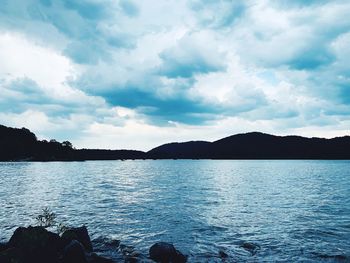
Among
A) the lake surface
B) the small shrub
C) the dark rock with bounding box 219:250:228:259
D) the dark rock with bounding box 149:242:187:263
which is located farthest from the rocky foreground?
the small shrub

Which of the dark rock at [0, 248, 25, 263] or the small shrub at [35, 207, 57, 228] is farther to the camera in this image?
the small shrub at [35, 207, 57, 228]

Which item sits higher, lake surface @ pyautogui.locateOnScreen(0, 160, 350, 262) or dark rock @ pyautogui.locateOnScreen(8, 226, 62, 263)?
dark rock @ pyautogui.locateOnScreen(8, 226, 62, 263)

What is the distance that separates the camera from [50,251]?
731 inches

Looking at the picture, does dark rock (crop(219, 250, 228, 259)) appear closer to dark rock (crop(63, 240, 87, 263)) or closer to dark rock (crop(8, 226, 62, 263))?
dark rock (crop(63, 240, 87, 263))

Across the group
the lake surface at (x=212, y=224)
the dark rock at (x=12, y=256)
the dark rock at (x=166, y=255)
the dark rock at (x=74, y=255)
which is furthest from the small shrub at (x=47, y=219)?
the dark rock at (x=166, y=255)

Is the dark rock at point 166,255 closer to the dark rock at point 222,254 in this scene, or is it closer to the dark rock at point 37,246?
the dark rock at point 222,254

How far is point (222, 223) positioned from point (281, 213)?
10939mm

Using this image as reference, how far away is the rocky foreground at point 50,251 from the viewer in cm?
1697

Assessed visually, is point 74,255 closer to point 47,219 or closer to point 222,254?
point 47,219

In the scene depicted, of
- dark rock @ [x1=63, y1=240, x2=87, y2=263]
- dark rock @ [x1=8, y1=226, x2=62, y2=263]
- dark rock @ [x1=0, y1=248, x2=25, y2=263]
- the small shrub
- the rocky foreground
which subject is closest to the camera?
dark rock @ [x1=0, y1=248, x2=25, y2=263]

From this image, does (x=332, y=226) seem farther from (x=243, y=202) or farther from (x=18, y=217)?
(x=18, y=217)

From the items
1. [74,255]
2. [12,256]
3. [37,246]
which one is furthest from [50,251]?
[12,256]

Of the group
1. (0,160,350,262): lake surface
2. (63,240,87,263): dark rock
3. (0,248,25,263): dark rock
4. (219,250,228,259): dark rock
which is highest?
(0,248,25,263): dark rock

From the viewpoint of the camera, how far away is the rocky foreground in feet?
55.7
